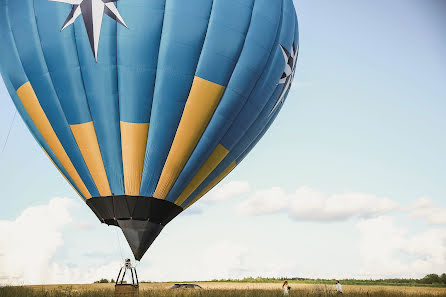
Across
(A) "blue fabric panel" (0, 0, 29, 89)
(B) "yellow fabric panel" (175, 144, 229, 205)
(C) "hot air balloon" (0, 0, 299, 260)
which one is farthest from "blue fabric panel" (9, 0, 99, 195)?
(B) "yellow fabric panel" (175, 144, 229, 205)

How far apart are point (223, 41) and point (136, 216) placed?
5.38m

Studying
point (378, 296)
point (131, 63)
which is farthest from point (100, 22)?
point (378, 296)

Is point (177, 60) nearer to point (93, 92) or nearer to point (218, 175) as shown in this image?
point (93, 92)

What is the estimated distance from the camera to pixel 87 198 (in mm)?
14258

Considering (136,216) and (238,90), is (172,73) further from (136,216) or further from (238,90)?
(136,216)

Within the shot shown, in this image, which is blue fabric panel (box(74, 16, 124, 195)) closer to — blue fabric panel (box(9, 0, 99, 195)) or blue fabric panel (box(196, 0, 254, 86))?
blue fabric panel (box(9, 0, 99, 195))

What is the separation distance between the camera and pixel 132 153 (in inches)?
528

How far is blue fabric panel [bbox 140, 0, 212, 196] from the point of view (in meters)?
13.2

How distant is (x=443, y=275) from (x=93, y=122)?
37.7 meters

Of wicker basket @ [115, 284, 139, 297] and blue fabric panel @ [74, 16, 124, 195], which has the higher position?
blue fabric panel @ [74, 16, 124, 195]

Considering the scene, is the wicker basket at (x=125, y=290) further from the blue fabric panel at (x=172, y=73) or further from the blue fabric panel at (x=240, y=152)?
the blue fabric panel at (x=240, y=152)

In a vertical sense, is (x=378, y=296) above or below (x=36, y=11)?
below

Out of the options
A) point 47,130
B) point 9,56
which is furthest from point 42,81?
point 9,56

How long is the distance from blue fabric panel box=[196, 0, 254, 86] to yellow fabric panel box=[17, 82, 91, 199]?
4626 millimetres
